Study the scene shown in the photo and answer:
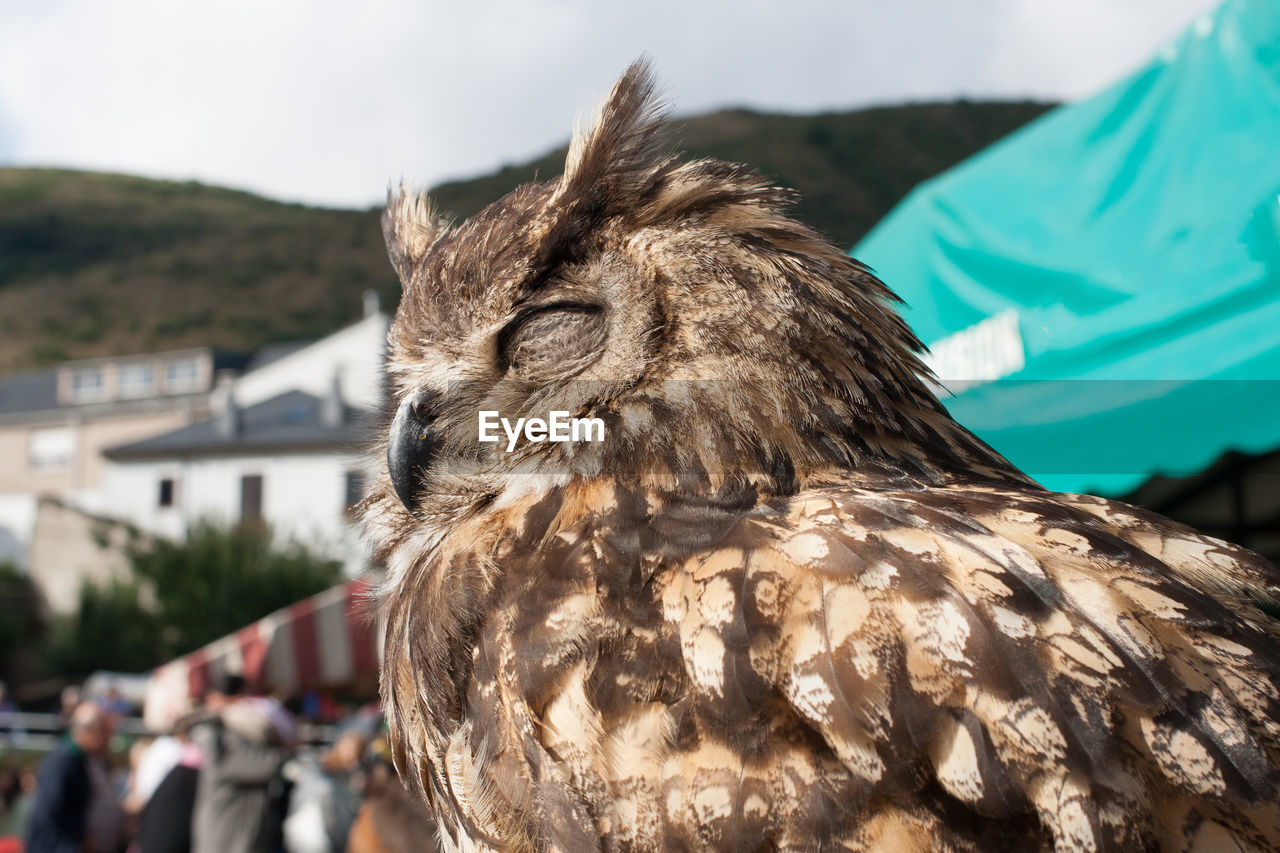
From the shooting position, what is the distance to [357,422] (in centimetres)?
212

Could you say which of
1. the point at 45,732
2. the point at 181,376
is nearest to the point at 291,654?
the point at 45,732

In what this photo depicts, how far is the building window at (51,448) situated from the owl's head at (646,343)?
43602mm

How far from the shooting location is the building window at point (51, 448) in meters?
39.1

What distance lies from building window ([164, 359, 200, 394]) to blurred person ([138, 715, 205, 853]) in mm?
41668

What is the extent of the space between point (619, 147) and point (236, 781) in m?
3.68

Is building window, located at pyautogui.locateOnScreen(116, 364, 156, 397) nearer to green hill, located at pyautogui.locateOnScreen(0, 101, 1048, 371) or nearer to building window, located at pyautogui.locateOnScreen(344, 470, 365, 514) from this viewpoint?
green hill, located at pyautogui.locateOnScreen(0, 101, 1048, 371)

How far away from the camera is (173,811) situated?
420cm

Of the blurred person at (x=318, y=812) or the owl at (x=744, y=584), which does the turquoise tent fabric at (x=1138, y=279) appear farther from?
the blurred person at (x=318, y=812)

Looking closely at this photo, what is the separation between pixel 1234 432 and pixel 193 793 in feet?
13.9

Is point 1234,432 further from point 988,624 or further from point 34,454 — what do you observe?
point 34,454

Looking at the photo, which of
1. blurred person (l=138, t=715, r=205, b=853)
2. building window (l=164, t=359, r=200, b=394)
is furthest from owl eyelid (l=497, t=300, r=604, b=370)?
building window (l=164, t=359, r=200, b=394)

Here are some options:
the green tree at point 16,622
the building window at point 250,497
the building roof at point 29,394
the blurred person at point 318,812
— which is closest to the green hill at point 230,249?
the building roof at point 29,394

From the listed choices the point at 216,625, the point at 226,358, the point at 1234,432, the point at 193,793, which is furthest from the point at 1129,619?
the point at 226,358

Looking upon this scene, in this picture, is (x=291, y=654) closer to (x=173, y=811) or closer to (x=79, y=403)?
(x=173, y=811)
